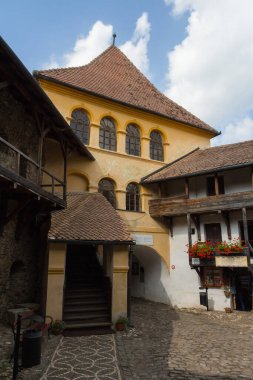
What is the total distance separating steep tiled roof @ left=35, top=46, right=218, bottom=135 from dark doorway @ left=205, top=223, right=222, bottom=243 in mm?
6848

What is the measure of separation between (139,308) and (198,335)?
5.11 m

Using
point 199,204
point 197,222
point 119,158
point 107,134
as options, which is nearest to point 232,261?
point 197,222

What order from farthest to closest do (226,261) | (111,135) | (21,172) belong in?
(111,135) < (226,261) < (21,172)

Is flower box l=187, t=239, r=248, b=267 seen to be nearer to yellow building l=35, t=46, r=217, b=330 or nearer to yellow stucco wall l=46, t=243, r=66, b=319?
yellow building l=35, t=46, r=217, b=330

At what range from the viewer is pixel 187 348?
7.87m

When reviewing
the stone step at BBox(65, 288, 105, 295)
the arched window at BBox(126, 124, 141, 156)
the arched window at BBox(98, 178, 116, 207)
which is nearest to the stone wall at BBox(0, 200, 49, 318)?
the stone step at BBox(65, 288, 105, 295)

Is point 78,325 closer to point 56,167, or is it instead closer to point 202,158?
point 56,167

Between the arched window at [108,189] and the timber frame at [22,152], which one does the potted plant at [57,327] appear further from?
the arched window at [108,189]

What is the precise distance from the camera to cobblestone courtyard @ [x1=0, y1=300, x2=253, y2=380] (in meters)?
6.04

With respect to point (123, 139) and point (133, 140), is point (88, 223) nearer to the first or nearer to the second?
point (123, 139)

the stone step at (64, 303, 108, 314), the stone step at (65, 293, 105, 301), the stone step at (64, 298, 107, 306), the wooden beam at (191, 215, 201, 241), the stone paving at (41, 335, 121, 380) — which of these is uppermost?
the wooden beam at (191, 215, 201, 241)

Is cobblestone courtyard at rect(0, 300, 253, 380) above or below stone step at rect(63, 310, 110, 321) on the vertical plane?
below

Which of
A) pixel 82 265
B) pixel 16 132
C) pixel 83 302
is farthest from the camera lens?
pixel 82 265

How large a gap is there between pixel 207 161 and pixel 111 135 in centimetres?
532
